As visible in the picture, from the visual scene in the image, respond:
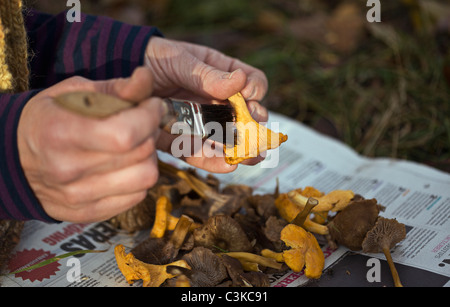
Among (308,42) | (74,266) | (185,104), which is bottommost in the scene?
(74,266)

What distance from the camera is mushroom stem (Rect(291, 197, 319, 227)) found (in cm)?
106

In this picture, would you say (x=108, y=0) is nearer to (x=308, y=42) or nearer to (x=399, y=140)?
(x=308, y=42)

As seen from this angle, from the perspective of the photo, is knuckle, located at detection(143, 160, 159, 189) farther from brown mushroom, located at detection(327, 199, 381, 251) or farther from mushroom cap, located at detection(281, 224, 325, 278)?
brown mushroom, located at detection(327, 199, 381, 251)

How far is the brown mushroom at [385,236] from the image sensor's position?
1.03 m

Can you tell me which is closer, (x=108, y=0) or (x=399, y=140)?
(x=399, y=140)

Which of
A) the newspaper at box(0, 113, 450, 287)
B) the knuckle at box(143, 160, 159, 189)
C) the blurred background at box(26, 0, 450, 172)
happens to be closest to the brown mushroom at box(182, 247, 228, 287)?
the newspaper at box(0, 113, 450, 287)

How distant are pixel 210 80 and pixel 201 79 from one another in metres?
0.04

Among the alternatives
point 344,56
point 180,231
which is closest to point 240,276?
point 180,231

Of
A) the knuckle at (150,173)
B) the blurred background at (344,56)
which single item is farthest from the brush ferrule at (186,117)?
the blurred background at (344,56)

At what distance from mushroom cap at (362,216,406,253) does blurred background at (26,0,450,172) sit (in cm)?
60

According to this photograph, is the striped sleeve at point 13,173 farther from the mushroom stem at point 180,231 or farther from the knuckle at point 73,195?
the mushroom stem at point 180,231

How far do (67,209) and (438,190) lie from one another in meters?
1.04

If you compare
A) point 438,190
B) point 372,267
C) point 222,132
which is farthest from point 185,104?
point 438,190

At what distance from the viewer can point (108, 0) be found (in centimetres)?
272
